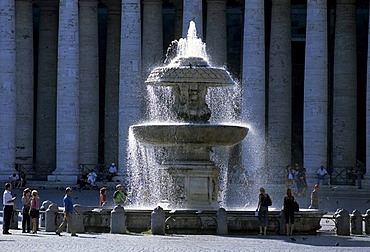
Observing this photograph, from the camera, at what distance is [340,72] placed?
75.1 meters

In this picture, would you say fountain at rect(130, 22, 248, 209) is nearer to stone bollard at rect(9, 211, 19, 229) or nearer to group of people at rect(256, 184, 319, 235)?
group of people at rect(256, 184, 319, 235)

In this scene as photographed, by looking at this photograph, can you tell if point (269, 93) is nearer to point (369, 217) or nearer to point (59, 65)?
point (59, 65)

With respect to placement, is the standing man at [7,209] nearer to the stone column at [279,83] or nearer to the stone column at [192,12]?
the stone column at [192,12]

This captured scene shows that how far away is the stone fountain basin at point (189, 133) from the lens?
4191cm

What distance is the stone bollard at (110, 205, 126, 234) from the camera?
40594 mm

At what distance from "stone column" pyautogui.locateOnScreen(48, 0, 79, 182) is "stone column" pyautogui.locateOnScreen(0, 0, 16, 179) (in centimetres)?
268

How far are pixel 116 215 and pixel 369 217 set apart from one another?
909 centimetres

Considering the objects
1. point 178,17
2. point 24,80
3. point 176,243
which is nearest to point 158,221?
point 176,243

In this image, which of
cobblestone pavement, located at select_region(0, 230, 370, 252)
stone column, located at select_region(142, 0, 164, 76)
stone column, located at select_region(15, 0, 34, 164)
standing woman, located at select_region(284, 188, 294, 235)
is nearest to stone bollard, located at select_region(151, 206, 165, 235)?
cobblestone pavement, located at select_region(0, 230, 370, 252)

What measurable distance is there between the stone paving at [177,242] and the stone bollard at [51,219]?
0.35 meters

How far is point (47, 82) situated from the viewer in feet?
264

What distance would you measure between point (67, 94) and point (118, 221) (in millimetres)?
33806

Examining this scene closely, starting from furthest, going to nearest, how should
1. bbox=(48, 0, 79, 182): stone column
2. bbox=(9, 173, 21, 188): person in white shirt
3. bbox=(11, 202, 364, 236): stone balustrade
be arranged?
bbox=(48, 0, 79, 182): stone column
bbox=(9, 173, 21, 188): person in white shirt
bbox=(11, 202, 364, 236): stone balustrade

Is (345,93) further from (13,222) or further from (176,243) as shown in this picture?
(176,243)
